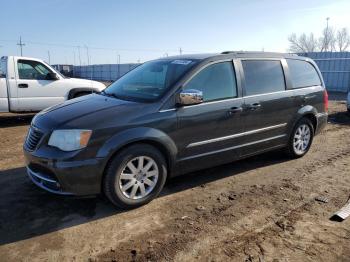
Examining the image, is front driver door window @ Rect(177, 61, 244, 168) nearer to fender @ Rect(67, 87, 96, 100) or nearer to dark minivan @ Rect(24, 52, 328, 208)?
dark minivan @ Rect(24, 52, 328, 208)

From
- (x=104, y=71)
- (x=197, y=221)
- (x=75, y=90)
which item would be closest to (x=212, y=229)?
(x=197, y=221)

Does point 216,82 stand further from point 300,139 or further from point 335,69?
point 335,69

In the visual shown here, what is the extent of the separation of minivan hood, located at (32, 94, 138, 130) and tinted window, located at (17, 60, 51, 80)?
5.49 m

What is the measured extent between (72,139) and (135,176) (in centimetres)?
83

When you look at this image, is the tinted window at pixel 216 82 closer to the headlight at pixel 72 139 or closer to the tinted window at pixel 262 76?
the tinted window at pixel 262 76

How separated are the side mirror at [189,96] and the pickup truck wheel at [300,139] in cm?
240

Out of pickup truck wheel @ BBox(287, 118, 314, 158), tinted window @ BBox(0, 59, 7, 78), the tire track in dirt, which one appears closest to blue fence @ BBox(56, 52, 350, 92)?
tinted window @ BBox(0, 59, 7, 78)

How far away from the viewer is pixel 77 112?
14.1 feet

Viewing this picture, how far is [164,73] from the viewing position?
4.93 meters

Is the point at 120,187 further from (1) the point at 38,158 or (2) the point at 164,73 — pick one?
(2) the point at 164,73

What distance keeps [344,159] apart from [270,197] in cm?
252

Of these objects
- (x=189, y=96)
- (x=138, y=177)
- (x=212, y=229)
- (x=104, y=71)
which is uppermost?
(x=104, y=71)

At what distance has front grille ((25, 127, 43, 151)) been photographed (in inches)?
163

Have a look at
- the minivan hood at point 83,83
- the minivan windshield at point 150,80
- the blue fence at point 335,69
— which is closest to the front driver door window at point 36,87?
the minivan hood at point 83,83
